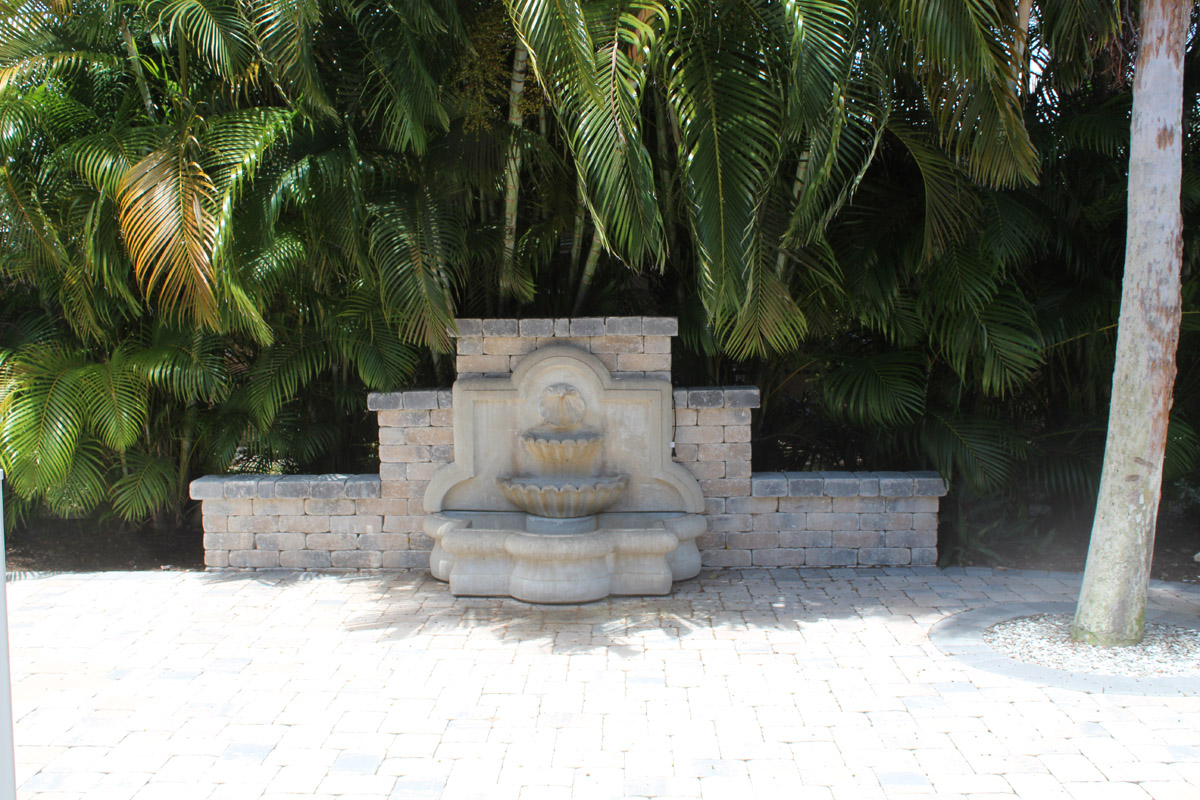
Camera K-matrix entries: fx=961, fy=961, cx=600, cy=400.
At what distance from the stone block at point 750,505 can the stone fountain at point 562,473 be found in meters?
0.24

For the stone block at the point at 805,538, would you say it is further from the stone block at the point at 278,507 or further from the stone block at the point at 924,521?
the stone block at the point at 278,507

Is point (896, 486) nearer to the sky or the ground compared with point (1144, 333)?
nearer to the ground

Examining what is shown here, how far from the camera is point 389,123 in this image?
17.4 feet

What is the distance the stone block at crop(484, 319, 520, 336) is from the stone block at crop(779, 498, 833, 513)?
6.59 ft

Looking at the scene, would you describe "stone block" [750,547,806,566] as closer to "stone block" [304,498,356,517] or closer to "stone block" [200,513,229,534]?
"stone block" [304,498,356,517]

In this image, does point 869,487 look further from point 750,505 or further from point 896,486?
point 750,505

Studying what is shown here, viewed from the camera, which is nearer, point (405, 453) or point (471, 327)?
point (471, 327)

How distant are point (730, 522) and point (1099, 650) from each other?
2.29 m

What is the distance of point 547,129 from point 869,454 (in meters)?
3.07

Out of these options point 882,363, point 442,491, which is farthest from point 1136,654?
point 442,491

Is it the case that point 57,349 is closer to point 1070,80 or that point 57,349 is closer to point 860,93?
point 860,93

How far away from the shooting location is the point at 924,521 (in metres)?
6.08

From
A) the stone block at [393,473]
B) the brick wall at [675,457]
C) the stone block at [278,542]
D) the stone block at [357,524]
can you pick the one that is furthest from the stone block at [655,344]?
the stone block at [278,542]

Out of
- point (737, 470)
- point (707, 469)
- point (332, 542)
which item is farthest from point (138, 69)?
point (737, 470)
